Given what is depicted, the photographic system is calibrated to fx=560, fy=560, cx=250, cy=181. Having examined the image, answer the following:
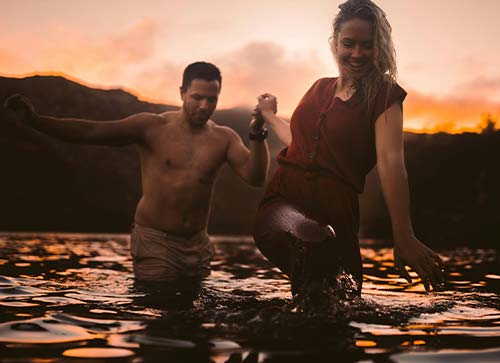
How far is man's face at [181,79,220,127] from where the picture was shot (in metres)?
5.47

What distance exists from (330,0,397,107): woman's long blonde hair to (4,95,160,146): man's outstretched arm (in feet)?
8.08

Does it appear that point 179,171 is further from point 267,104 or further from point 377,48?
point 377,48

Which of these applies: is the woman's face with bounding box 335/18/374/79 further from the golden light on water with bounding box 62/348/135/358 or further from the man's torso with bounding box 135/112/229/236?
the man's torso with bounding box 135/112/229/236

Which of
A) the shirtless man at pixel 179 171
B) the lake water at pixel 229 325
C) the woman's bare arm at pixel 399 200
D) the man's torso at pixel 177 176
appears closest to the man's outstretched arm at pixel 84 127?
the shirtless man at pixel 179 171

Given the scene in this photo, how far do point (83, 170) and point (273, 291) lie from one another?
35.8 metres

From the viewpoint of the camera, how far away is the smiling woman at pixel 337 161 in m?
2.89

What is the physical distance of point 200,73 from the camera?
5508 millimetres

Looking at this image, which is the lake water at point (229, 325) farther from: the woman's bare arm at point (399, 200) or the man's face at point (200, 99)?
the man's face at point (200, 99)

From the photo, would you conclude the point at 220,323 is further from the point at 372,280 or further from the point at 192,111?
the point at 372,280

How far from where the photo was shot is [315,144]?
306 cm

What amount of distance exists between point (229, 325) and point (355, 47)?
1627 mm

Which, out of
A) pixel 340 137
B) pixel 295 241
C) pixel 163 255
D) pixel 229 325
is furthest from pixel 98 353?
pixel 163 255

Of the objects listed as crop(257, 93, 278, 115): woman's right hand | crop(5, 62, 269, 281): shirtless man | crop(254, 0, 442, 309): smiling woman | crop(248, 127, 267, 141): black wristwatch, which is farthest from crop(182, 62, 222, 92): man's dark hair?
crop(254, 0, 442, 309): smiling woman

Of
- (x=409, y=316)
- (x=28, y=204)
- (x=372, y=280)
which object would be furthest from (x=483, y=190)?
(x=409, y=316)
